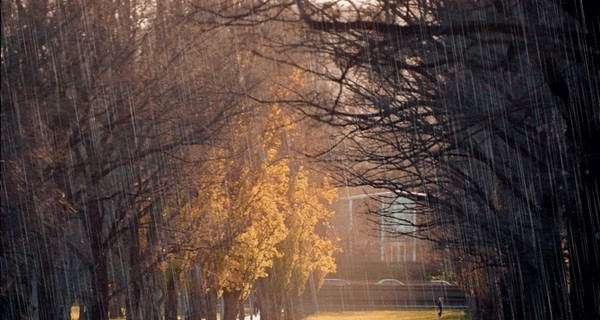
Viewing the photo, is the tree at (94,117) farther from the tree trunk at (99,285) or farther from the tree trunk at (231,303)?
the tree trunk at (231,303)

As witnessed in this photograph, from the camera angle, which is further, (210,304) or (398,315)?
(398,315)

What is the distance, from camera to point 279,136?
3969 cm

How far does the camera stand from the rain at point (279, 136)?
39.5 feet

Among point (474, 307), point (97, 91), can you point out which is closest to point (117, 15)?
point (97, 91)

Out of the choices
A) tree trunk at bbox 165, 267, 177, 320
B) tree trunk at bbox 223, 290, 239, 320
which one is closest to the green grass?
tree trunk at bbox 223, 290, 239, 320

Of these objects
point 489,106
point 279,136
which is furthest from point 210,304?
point 489,106

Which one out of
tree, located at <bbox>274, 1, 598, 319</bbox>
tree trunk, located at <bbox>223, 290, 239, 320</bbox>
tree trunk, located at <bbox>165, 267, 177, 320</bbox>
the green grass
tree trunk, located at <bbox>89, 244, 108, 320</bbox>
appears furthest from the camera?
the green grass

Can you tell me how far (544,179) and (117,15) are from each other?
40.8ft

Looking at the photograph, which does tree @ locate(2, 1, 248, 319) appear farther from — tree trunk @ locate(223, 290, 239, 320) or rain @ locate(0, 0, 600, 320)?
tree trunk @ locate(223, 290, 239, 320)

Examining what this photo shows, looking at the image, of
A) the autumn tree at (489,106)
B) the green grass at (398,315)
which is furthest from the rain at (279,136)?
the green grass at (398,315)

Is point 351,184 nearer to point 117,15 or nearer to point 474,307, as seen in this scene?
point 117,15

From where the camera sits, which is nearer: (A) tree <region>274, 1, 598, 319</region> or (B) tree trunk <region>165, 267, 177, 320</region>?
(A) tree <region>274, 1, 598, 319</region>

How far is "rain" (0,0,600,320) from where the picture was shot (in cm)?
1203

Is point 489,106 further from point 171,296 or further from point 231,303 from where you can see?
point 231,303
